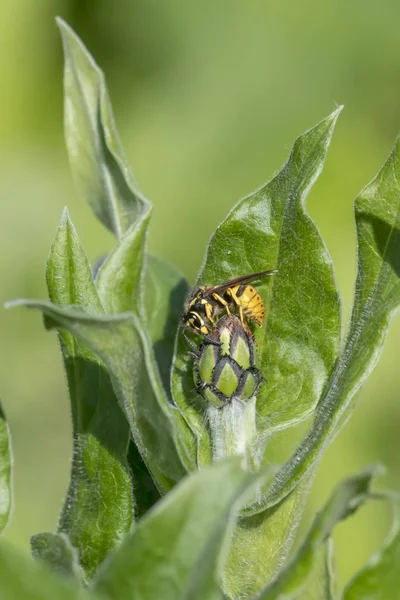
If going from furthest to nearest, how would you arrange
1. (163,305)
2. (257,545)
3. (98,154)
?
(163,305) → (98,154) → (257,545)

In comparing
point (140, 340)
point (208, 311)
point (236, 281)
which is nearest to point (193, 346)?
point (208, 311)

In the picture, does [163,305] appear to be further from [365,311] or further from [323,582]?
[323,582]

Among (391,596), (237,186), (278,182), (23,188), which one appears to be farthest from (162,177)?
(391,596)

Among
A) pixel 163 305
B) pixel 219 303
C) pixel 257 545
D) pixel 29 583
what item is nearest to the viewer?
pixel 29 583

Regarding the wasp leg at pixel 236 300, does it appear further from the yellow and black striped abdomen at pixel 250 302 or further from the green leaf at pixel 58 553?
the green leaf at pixel 58 553

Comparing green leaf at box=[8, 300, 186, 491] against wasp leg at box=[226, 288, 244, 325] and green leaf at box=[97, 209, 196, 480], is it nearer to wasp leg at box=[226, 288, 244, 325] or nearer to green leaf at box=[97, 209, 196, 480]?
green leaf at box=[97, 209, 196, 480]

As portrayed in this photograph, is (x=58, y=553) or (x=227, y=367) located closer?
(x=58, y=553)
